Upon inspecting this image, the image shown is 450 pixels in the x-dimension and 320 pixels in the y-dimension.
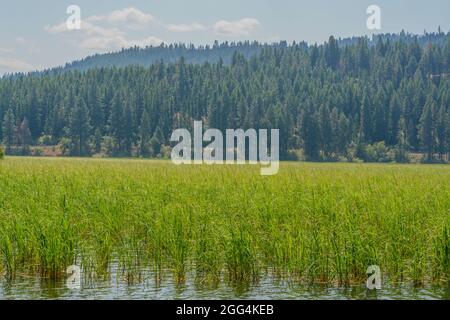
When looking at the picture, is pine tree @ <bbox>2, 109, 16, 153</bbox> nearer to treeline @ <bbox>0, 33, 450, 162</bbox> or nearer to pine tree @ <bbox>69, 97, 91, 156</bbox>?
treeline @ <bbox>0, 33, 450, 162</bbox>

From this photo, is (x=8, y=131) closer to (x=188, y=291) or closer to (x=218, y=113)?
(x=218, y=113)

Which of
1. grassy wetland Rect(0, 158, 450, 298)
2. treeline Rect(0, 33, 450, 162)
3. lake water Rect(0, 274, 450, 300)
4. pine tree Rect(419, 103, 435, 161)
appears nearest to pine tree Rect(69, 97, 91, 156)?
treeline Rect(0, 33, 450, 162)

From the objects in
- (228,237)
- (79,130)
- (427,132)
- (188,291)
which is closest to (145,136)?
(79,130)

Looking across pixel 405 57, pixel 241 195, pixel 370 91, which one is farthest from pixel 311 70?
pixel 241 195

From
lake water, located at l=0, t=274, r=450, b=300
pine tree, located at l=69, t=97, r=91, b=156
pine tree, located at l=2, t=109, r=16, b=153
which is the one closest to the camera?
lake water, located at l=0, t=274, r=450, b=300

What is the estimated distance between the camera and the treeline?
114875mm

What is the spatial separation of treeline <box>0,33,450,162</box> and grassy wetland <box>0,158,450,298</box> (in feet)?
305

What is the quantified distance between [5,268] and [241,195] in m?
8.59

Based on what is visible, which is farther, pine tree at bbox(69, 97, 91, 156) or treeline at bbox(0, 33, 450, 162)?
pine tree at bbox(69, 97, 91, 156)

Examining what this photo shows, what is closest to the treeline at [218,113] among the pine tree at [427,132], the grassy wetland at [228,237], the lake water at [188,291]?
the pine tree at [427,132]

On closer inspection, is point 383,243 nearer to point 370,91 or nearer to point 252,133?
point 252,133

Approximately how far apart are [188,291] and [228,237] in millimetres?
1564

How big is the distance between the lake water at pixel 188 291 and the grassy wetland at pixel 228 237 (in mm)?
248
